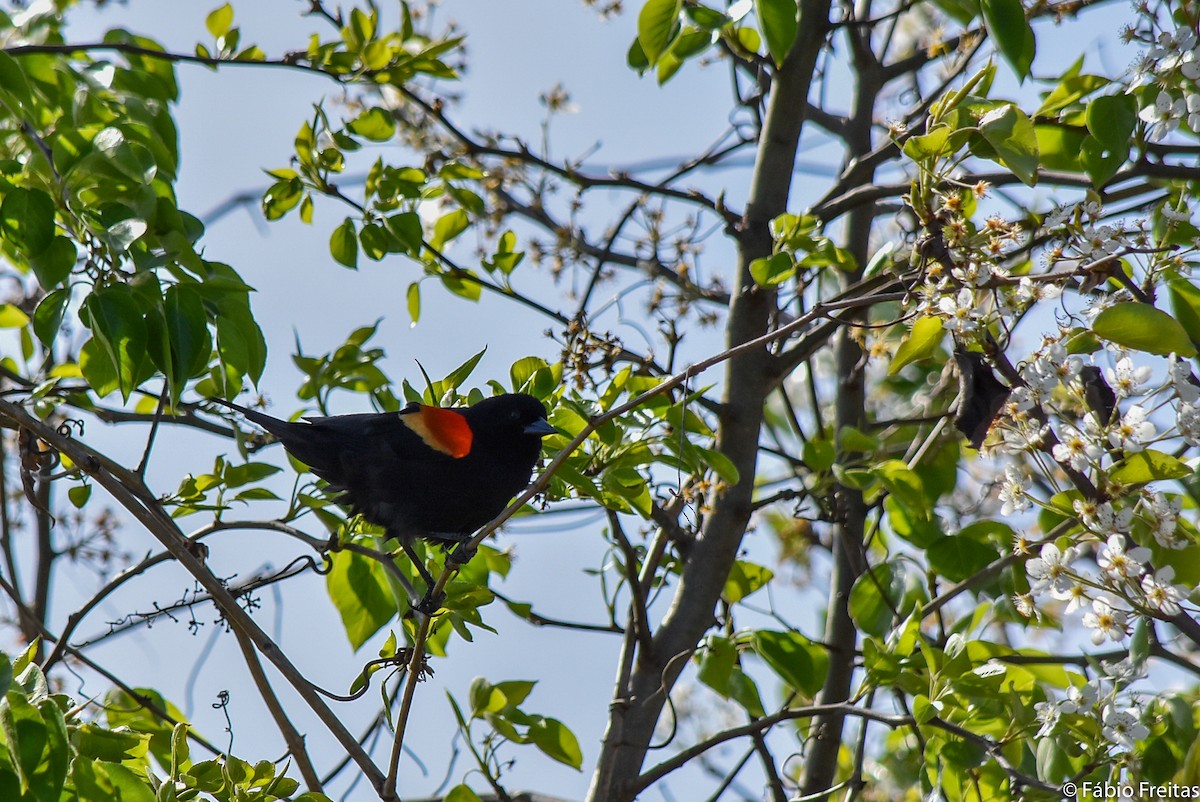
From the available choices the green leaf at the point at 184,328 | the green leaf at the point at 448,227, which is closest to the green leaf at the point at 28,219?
the green leaf at the point at 184,328

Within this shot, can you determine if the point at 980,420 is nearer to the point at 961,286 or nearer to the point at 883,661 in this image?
the point at 961,286

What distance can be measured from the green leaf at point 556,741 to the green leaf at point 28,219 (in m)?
1.93

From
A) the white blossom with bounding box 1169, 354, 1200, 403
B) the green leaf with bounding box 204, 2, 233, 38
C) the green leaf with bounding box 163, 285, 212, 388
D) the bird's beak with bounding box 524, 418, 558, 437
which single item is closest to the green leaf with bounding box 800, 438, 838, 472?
the bird's beak with bounding box 524, 418, 558, 437

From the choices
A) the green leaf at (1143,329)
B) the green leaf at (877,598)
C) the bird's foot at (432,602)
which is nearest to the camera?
the green leaf at (1143,329)

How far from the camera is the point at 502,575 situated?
374 centimetres

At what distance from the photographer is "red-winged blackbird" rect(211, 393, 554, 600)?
3711mm

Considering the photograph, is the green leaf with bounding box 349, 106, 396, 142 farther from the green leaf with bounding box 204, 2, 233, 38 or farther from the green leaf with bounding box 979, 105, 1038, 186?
the green leaf with bounding box 979, 105, 1038, 186

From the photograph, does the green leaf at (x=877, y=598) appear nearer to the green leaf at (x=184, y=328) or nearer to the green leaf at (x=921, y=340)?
the green leaf at (x=921, y=340)

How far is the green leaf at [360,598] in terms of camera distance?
11.2ft

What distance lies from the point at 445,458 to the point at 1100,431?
2.18 metres

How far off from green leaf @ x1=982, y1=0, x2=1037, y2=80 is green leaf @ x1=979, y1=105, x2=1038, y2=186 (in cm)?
14

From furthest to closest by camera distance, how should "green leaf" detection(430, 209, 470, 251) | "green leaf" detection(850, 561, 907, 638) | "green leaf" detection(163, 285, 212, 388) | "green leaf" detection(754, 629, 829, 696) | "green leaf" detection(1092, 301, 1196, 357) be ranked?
1. "green leaf" detection(430, 209, 470, 251)
2. "green leaf" detection(850, 561, 907, 638)
3. "green leaf" detection(754, 629, 829, 696)
4. "green leaf" detection(163, 285, 212, 388)
5. "green leaf" detection(1092, 301, 1196, 357)

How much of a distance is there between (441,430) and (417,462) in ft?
0.47

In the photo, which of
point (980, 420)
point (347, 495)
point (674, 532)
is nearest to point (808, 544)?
point (674, 532)
